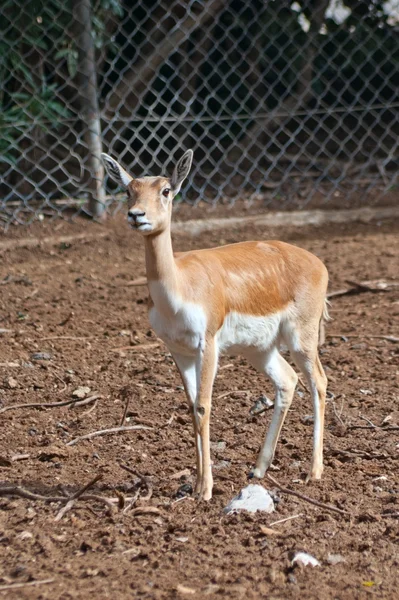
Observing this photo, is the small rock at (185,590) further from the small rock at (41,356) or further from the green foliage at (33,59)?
the green foliage at (33,59)

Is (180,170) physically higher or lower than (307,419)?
higher

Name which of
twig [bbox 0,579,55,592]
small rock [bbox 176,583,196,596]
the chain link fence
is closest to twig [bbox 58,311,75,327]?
the chain link fence

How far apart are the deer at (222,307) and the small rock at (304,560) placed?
59 cm

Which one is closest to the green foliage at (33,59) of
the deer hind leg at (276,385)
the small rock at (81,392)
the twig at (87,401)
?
A: the small rock at (81,392)

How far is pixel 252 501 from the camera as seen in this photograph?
11.4 feet

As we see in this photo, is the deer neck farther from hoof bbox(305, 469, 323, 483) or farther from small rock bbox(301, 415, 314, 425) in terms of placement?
small rock bbox(301, 415, 314, 425)

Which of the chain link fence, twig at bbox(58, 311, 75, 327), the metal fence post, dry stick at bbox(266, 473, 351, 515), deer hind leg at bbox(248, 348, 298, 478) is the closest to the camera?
Answer: dry stick at bbox(266, 473, 351, 515)

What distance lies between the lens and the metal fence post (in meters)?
7.41

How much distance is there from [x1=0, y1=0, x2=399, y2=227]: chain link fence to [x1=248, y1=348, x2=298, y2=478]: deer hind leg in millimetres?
3794

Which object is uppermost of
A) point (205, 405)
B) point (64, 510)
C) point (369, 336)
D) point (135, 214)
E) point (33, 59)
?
point (33, 59)

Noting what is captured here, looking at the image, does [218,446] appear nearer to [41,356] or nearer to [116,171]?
[116,171]

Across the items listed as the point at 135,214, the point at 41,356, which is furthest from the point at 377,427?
the point at 41,356

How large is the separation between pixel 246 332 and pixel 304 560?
106 cm

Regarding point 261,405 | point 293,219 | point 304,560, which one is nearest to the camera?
point 304,560
